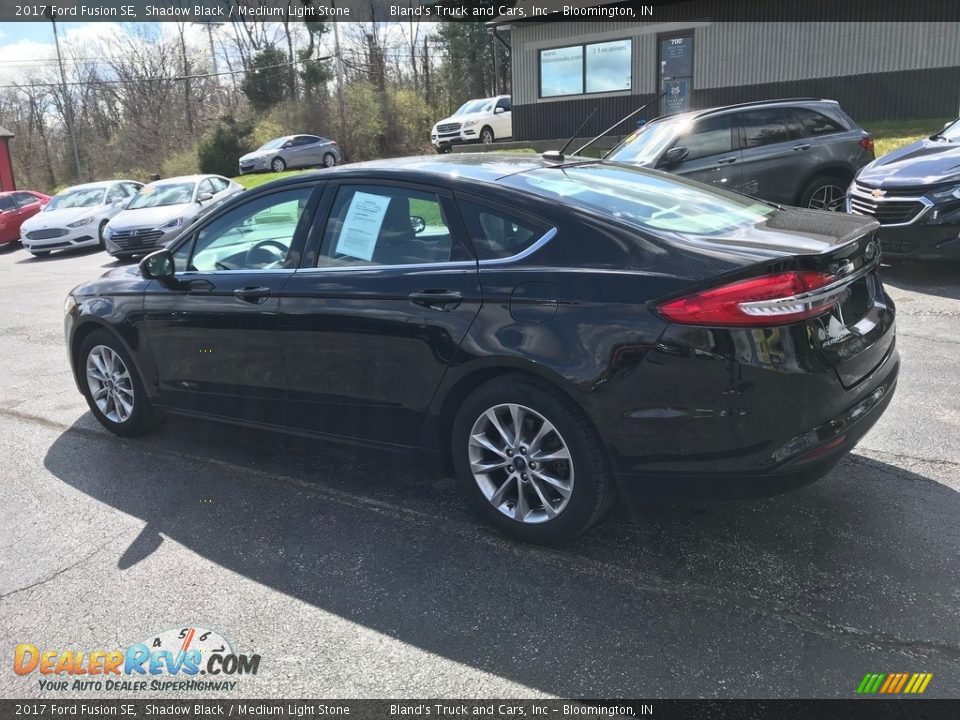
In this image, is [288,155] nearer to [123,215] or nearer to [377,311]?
[123,215]

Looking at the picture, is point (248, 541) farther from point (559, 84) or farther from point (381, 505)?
point (559, 84)

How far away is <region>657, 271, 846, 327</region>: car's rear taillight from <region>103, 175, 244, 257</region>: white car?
12906 millimetres

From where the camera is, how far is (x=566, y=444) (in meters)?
3.26

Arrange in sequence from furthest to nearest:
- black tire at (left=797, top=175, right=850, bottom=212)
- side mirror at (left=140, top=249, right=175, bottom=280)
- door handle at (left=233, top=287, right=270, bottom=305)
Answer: black tire at (left=797, top=175, right=850, bottom=212)
side mirror at (left=140, top=249, right=175, bottom=280)
door handle at (left=233, top=287, right=270, bottom=305)

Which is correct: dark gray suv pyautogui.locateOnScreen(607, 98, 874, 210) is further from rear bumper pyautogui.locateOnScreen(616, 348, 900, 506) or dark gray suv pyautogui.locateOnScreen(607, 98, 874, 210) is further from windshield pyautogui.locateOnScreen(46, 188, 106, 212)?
windshield pyautogui.locateOnScreen(46, 188, 106, 212)

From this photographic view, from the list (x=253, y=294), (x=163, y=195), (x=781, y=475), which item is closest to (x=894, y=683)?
(x=781, y=475)

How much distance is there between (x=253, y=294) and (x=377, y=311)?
0.84 m

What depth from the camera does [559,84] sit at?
2320 cm

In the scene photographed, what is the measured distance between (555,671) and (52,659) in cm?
182

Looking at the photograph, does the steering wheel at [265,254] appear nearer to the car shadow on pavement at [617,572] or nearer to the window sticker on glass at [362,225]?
the window sticker on glass at [362,225]

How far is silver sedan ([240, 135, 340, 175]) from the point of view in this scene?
29.6 m

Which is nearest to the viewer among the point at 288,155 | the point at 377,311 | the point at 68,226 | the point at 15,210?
the point at 377,311

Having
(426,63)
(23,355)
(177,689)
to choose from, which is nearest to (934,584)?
(177,689)

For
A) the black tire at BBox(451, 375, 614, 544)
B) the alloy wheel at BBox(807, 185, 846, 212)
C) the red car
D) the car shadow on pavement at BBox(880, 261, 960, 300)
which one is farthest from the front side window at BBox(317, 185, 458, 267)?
the red car
